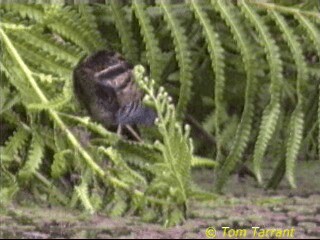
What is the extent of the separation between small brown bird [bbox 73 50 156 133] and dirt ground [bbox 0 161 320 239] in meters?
0.16

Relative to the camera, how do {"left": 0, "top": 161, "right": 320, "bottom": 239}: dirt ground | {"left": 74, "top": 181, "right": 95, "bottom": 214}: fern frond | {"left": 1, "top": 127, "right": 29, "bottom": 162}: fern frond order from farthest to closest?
{"left": 1, "top": 127, "right": 29, "bottom": 162}: fern frond
{"left": 74, "top": 181, "right": 95, "bottom": 214}: fern frond
{"left": 0, "top": 161, "right": 320, "bottom": 239}: dirt ground

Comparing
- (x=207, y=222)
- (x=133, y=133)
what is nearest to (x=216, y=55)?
(x=133, y=133)

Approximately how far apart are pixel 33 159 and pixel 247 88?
0.80 feet

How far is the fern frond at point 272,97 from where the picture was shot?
1.00 metres

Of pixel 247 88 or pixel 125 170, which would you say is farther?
pixel 247 88

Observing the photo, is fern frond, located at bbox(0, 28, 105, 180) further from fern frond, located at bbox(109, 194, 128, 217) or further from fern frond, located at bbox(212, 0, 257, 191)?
fern frond, located at bbox(212, 0, 257, 191)

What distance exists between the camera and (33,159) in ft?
3.18

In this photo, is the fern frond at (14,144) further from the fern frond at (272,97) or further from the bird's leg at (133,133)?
the fern frond at (272,97)

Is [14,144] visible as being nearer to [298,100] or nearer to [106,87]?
[106,87]

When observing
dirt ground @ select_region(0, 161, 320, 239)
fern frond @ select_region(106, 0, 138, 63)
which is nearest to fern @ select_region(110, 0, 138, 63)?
fern frond @ select_region(106, 0, 138, 63)

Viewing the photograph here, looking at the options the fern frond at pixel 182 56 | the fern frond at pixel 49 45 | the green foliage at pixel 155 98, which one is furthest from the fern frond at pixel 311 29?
the fern frond at pixel 49 45

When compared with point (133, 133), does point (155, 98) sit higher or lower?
higher

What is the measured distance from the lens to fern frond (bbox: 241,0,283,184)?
1.00 m

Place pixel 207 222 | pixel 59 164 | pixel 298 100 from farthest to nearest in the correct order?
pixel 298 100 → pixel 59 164 → pixel 207 222
